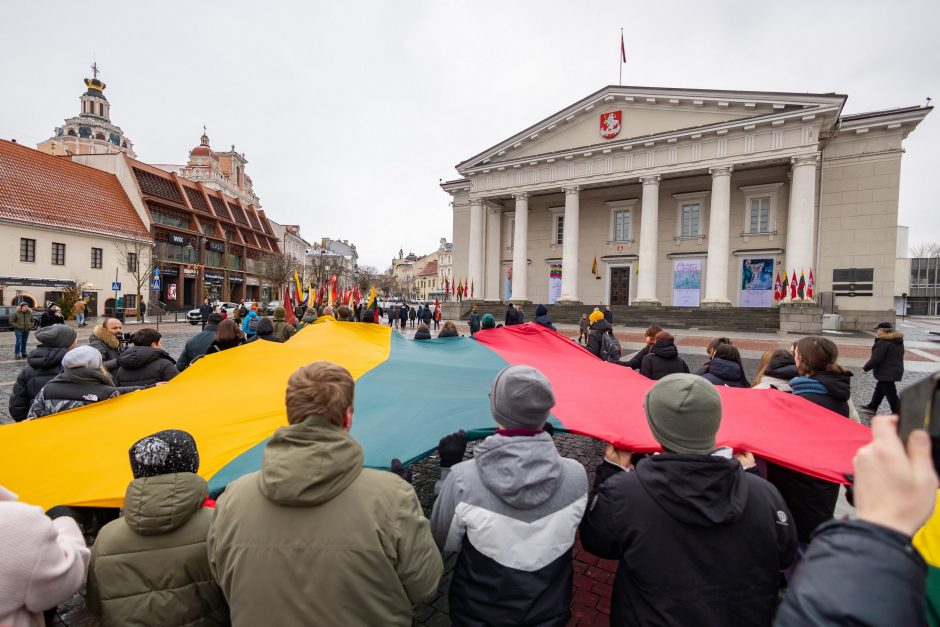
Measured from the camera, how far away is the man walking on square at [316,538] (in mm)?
1583

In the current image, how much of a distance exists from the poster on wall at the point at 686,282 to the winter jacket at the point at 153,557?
1222 inches

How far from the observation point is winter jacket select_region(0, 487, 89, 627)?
1405mm

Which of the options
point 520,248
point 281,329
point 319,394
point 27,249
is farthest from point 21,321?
point 520,248

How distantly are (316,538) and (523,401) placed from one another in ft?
3.10

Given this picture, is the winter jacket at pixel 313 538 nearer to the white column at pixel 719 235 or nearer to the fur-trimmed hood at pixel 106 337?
the fur-trimmed hood at pixel 106 337

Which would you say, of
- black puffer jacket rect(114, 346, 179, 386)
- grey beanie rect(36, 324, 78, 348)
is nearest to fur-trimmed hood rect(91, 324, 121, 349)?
grey beanie rect(36, 324, 78, 348)

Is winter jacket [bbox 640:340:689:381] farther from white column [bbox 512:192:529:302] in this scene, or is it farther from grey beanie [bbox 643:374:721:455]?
white column [bbox 512:192:529:302]

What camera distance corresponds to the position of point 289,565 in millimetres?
1597

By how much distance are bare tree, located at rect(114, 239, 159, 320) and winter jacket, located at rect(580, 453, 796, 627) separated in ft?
134

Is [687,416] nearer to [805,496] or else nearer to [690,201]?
[805,496]

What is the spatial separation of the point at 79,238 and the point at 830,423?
142 ft

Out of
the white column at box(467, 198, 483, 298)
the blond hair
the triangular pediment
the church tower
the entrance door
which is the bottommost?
the blond hair

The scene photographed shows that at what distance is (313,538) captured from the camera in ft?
5.19

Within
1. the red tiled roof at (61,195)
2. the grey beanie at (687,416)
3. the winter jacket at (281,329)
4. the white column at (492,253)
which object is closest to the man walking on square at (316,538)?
the grey beanie at (687,416)
